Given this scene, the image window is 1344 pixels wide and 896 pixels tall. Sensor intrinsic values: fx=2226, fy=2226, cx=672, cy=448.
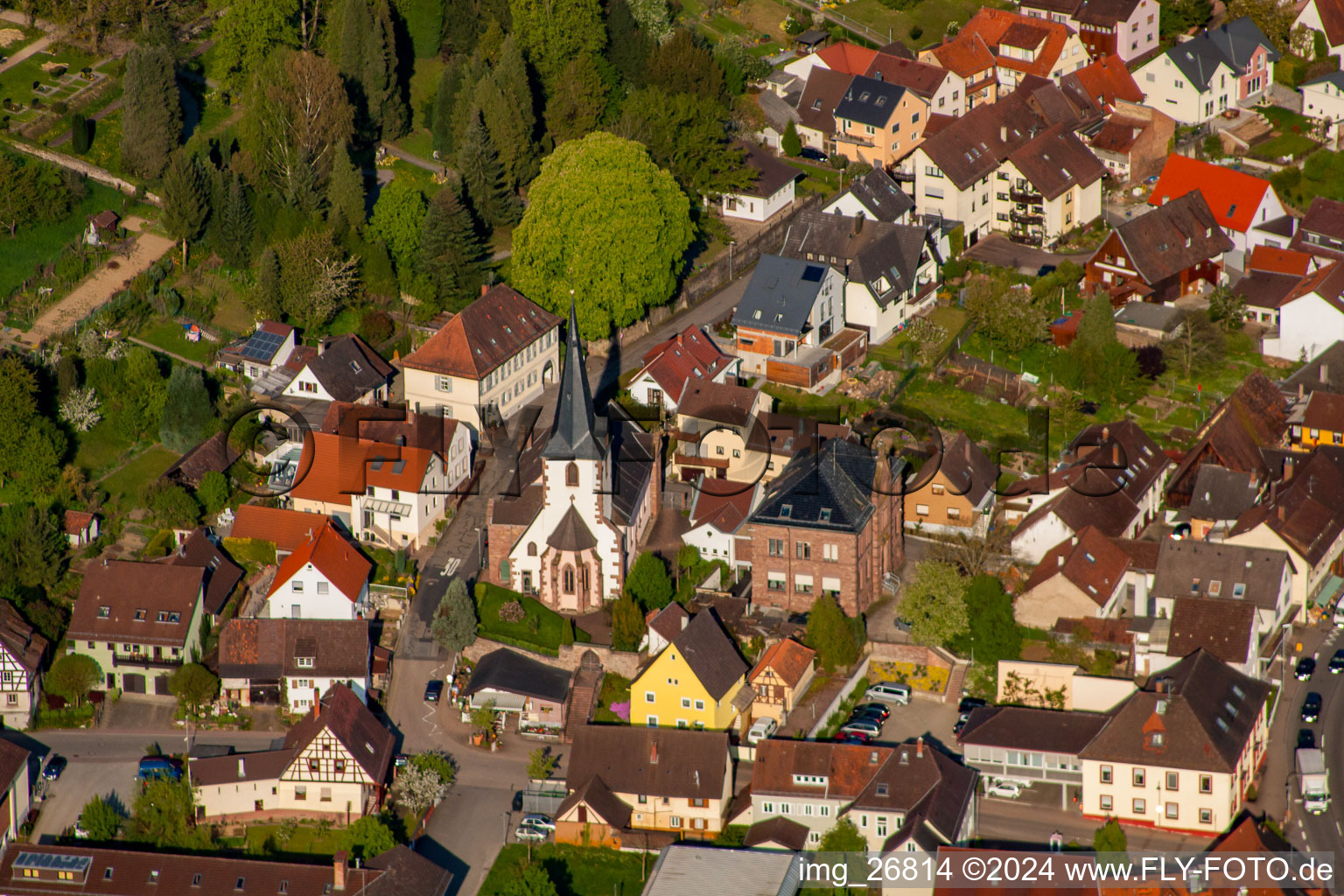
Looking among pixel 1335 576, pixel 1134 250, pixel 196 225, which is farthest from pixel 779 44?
pixel 1335 576

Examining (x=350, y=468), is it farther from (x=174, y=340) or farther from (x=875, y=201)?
(x=875, y=201)

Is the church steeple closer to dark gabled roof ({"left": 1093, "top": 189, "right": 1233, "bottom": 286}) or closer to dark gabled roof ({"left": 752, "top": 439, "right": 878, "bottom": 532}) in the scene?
dark gabled roof ({"left": 752, "top": 439, "right": 878, "bottom": 532})

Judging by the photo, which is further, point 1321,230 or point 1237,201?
point 1237,201

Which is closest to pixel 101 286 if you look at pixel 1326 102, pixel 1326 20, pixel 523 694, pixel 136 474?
pixel 136 474

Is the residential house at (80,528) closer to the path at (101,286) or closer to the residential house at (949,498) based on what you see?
the path at (101,286)

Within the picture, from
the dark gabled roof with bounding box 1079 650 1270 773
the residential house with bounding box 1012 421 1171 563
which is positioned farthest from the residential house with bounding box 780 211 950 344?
the dark gabled roof with bounding box 1079 650 1270 773

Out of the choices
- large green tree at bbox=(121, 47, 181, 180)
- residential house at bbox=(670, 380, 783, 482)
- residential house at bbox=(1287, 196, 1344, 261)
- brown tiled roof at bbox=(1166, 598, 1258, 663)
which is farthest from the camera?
residential house at bbox=(1287, 196, 1344, 261)
